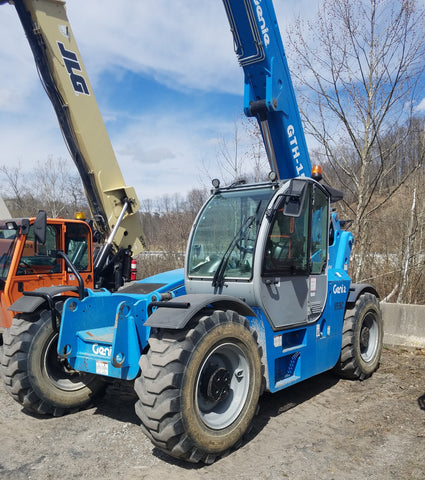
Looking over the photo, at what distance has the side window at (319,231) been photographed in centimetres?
505

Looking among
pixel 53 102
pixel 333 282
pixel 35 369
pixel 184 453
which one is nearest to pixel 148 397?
pixel 184 453

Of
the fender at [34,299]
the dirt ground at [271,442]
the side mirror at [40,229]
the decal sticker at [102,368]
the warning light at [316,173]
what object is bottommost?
the dirt ground at [271,442]

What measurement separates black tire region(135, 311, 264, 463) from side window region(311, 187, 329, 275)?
1377mm

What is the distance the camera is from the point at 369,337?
6367mm

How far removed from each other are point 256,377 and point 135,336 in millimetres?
1158

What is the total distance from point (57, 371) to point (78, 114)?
467cm

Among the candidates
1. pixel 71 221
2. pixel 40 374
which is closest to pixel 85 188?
pixel 71 221

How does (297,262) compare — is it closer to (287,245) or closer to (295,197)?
(287,245)

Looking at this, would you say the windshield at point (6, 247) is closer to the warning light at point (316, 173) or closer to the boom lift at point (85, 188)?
the boom lift at point (85, 188)

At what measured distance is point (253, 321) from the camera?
4.38 metres

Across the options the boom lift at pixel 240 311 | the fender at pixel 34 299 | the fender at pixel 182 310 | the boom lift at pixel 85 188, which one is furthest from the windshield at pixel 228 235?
the boom lift at pixel 85 188

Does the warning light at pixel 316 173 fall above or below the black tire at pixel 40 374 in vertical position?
above

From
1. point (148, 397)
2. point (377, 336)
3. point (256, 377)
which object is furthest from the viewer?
point (377, 336)

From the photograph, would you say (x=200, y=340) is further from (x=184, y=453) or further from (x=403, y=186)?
(x=403, y=186)
